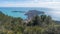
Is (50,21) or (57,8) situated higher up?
(57,8)

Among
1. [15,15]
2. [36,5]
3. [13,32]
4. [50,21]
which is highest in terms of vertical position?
[36,5]

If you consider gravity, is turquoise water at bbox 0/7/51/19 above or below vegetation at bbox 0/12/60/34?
above

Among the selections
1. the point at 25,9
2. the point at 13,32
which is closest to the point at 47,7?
the point at 25,9

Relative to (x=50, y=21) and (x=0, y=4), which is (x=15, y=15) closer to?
(x=0, y=4)

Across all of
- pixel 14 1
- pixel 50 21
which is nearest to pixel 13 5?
pixel 14 1

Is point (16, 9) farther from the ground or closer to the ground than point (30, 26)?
farther from the ground

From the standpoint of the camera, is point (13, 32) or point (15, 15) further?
point (15, 15)

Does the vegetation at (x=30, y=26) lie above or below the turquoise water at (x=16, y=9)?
below
